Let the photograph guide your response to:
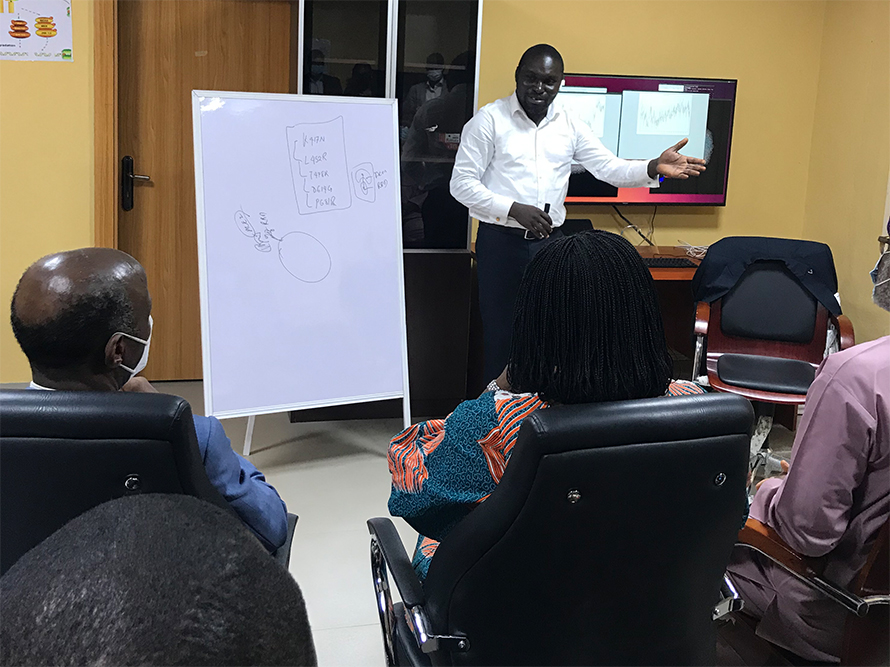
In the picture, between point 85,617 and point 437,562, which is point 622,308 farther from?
point 85,617

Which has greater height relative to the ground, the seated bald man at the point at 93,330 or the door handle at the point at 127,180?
the door handle at the point at 127,180

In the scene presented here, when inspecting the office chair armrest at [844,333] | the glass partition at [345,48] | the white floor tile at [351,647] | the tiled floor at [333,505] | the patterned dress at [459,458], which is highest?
the glass partition at [345,48]

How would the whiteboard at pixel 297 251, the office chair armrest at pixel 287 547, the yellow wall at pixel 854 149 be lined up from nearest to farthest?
the office chair armrest at pixel 287 547 < the whiteboard at pixel 297 251 < the yellow wall at pixel 854 149

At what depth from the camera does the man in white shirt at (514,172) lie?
10.9ft

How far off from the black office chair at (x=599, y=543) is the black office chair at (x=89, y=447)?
1.32 feet

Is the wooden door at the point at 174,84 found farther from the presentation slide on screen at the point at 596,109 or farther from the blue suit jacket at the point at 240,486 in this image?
the blue suit jacket at the point at 240,486

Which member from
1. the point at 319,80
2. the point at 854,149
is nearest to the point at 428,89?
the point at 319,80

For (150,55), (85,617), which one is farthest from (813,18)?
(85,617)

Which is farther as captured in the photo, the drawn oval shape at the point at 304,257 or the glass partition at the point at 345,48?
the glass partition at the point at 345,48

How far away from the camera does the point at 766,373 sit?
3.16m

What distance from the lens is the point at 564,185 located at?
353 cm

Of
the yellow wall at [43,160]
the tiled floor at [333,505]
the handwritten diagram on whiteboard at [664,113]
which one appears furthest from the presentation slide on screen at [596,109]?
the yellow wall at [43,160]

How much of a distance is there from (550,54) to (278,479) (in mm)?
A: 1981

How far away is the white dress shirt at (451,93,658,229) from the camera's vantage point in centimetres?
337
